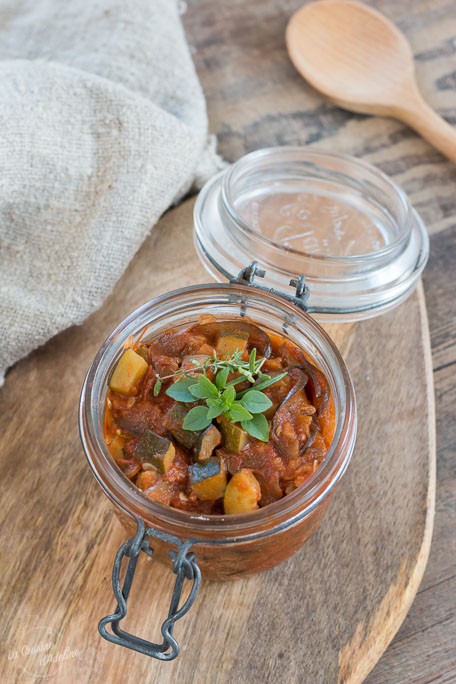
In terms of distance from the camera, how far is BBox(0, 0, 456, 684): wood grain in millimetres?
1804

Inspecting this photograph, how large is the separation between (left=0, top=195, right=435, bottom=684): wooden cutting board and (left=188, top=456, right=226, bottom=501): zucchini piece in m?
0.46

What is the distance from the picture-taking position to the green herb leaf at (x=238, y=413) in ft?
5.20

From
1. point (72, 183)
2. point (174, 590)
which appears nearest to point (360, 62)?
point (72, 183)

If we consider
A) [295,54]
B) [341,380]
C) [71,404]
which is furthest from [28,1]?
[341,380]

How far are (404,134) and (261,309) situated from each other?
158 centimetres

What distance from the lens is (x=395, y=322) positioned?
2426 millimetres

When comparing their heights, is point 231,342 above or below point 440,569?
above

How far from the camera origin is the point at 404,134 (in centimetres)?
304

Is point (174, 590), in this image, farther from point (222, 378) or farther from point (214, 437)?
point (222, 378)

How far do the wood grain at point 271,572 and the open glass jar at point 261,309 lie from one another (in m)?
0.13

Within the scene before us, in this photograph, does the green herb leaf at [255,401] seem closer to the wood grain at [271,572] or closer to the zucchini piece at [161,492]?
the zucchini piece at [161,492]

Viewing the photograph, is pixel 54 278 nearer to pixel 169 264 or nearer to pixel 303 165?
pixel 169 264

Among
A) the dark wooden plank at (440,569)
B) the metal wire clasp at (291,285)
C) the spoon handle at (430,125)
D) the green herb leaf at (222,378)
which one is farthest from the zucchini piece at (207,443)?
the spoon handle at (430,125)

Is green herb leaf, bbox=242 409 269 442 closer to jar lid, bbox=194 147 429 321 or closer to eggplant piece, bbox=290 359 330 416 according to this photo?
eggplant piece, bbox=290 359 330 416
